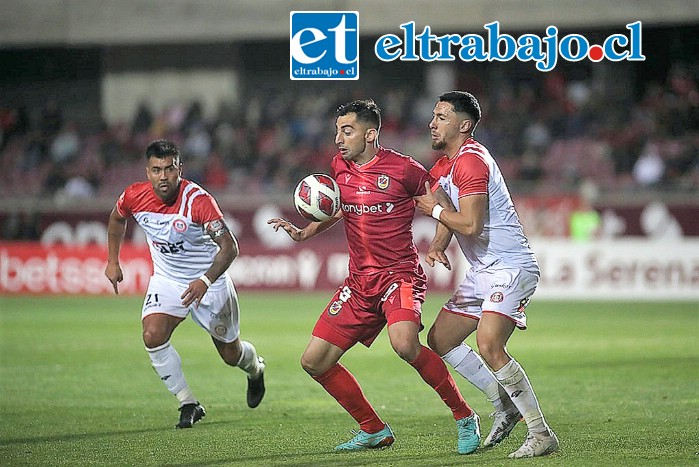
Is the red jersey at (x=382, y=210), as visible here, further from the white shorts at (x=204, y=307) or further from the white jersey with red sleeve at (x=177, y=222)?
the white shorts at (x=204, y=307)

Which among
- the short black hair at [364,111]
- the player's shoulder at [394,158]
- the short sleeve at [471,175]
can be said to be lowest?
Result: the short sleeve at [471,175]

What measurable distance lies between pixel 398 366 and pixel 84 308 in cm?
895

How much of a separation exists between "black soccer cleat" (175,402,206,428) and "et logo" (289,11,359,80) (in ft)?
8.44

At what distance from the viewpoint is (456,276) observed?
20.7m

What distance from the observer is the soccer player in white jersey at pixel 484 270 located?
6742 millimetres

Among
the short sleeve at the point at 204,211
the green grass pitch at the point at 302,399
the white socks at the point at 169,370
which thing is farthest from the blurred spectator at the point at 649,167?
the white socks at the point at 169,370

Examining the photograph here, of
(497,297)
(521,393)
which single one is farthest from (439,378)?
(497,297)

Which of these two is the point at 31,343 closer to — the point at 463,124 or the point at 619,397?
the point at 619,397

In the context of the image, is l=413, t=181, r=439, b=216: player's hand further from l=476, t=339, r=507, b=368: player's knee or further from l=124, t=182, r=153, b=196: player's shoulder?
l=124, t=182, r=153, b=196: player's shoulder

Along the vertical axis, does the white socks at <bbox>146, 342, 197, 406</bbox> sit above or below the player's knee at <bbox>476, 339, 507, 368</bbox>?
below

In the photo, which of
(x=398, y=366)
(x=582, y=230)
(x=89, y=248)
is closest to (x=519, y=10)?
(x=582, y=230)

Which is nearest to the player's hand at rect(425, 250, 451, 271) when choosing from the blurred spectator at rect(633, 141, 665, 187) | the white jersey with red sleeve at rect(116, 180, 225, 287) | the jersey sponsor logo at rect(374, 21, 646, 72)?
the jersey sponsor logo at rect(374, 21, 646, 72)

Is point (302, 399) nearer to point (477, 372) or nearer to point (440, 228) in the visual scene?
point (477, 372)

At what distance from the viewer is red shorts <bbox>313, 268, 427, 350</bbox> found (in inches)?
280
